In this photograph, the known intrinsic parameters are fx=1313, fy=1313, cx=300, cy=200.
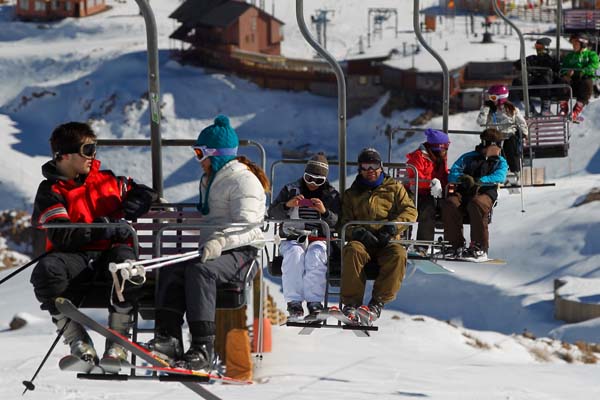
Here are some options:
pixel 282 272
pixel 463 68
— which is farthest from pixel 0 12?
pixel 282 272

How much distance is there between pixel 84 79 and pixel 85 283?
70.2 m

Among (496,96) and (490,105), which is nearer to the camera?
(496,96)

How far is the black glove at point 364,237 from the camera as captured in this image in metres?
10.3

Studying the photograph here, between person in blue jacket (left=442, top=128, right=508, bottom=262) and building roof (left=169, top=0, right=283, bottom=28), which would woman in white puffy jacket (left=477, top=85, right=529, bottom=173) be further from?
building roof (left=169, top=0, right=283, bottom=28)

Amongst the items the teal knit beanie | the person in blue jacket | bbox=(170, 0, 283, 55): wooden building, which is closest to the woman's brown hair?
the teal knit beanie

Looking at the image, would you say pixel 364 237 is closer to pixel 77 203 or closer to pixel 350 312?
pixel 350 312

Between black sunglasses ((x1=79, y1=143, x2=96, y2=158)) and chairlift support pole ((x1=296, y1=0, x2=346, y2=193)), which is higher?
chairlift support pole ((x1=296, y1=0, x2=346, y2=193))

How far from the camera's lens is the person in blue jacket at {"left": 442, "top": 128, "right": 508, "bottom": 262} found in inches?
486

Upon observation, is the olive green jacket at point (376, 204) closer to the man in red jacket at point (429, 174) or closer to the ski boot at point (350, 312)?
the ski boot at point (350, 312)

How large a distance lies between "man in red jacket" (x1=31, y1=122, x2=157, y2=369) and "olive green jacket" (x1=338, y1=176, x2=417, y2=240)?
6.22 feet

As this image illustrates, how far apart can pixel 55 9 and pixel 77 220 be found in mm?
77013

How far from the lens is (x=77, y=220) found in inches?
358

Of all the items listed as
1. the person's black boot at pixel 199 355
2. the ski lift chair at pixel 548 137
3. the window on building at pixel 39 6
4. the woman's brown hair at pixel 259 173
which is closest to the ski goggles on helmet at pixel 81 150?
the woman's brown hair at pixel 259 173

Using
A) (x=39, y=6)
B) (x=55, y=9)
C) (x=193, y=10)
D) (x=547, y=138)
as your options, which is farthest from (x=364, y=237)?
(x=39, y=6)
